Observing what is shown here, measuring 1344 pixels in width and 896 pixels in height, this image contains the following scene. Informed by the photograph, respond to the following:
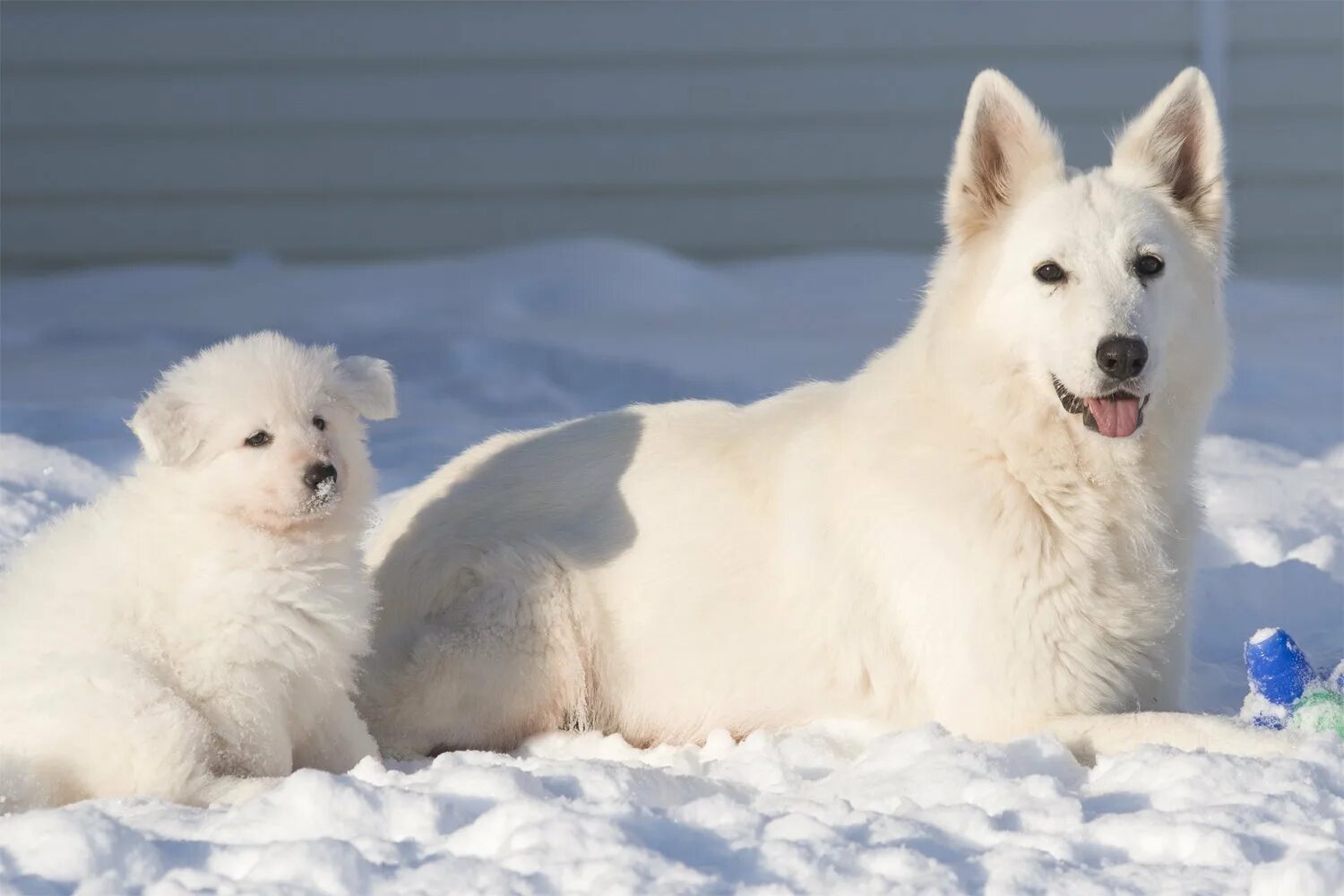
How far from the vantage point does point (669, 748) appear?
13.8ft

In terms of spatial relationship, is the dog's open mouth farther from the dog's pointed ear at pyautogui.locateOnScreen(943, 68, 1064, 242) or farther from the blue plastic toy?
the blue plastic toy

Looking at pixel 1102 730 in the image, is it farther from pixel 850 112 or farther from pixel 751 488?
pixel 850 112

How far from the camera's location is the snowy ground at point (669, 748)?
2959 millimetres

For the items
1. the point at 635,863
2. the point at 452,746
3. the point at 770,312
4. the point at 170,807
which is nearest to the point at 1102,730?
the point at 635,863

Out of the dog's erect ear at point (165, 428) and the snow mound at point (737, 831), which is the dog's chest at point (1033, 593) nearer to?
the snow mound at point (737, 831)

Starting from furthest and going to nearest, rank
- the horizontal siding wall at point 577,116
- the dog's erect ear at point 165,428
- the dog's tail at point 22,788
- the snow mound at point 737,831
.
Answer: the horizontal siding wall at point 577,116 < the dog's erect ear at point 165,428 < the dog's tail at point 22,788 < the snow mound at point 737,831

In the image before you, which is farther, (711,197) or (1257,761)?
(711,197)

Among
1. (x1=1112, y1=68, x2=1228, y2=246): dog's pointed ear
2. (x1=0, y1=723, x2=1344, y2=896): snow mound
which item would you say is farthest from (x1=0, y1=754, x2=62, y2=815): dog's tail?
(x1=1112, y1=68, x2=1228, y2=246): dog's pointed ear

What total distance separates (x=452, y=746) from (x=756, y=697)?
772mm

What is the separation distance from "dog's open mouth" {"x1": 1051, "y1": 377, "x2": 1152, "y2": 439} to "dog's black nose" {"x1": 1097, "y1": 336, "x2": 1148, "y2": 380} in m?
0.08

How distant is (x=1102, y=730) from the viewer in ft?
12.4

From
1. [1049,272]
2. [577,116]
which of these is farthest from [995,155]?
[577,116]

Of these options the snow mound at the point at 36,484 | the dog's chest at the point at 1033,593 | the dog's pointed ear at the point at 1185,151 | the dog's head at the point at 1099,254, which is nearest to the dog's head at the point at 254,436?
the dog's chest at the point at 1033,593

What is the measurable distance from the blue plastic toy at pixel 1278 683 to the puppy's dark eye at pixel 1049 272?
39.3 inches
